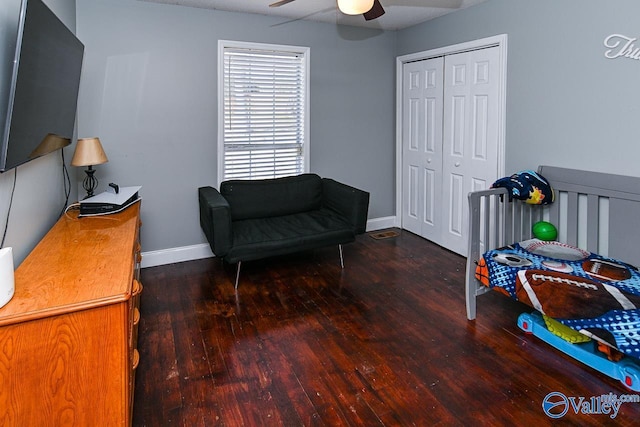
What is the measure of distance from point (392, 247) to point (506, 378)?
2.19 m

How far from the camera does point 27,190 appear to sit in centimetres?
204

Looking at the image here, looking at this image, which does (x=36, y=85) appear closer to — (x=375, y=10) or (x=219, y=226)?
(x=219, y=226)

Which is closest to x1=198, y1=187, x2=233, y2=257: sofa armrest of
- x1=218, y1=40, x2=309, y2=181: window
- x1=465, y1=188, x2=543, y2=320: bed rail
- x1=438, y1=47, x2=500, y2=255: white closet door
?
x1=218, y1=40, x2=309, y2=181: window

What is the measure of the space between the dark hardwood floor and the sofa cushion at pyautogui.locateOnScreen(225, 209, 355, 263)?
287 mm

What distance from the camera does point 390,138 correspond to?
187 inches

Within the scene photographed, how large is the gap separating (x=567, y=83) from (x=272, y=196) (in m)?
2.51

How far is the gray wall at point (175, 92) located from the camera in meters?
3.36

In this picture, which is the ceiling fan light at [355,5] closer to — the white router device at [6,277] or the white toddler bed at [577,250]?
the white toddler bed at [577,250]

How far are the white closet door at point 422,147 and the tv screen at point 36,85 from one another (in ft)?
10.3

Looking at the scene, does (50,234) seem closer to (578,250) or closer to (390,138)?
(578,250)

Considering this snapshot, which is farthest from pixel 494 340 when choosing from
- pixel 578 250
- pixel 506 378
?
pixel 578 250

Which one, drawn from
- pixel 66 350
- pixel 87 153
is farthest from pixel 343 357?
pixel 87 153

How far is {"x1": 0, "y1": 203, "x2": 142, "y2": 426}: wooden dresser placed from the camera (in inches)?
51.4

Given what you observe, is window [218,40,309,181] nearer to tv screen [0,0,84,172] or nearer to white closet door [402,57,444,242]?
white closet door [402,57,444,242]
